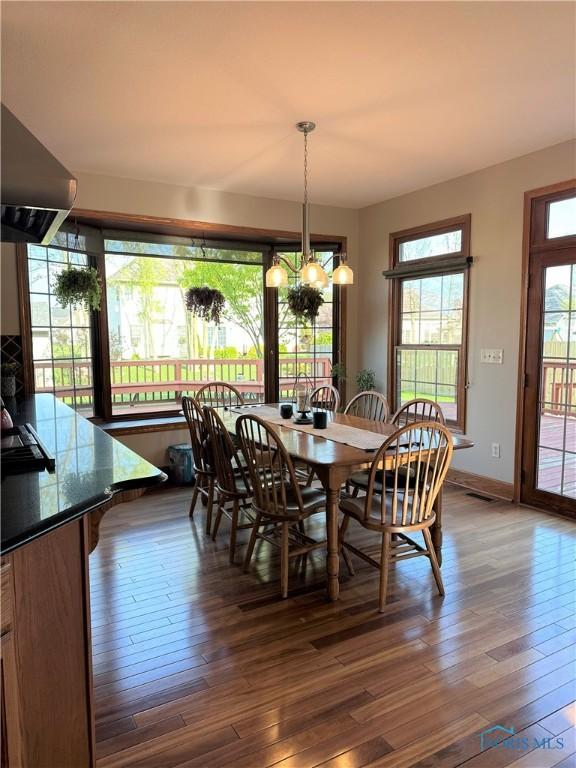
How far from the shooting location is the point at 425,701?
1942 millimetres

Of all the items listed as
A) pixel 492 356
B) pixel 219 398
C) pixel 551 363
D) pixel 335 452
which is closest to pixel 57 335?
pixel 219 398

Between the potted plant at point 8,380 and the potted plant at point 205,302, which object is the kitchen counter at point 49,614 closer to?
the potted plant at point 8,380

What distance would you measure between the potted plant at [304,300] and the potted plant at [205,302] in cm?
71

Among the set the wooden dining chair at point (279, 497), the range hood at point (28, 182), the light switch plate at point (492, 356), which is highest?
the range hood at point (28, 182)

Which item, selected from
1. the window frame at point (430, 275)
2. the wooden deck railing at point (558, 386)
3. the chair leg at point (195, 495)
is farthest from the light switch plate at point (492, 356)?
the chair leg at point (195, 495)

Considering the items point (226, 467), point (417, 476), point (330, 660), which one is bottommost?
point (330, 660)

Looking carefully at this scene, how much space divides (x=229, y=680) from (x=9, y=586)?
3.90 feet

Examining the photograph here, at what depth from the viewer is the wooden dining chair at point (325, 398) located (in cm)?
454

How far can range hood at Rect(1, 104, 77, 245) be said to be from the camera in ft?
6.32

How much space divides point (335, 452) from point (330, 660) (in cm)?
99

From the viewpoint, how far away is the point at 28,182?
6.48 ft

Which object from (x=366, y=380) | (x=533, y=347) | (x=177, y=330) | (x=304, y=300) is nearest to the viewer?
(x=533, y=347)

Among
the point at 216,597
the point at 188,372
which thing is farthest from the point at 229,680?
the point at 188,372

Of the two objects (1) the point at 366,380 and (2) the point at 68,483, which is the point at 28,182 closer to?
(2) the point at 68,483
